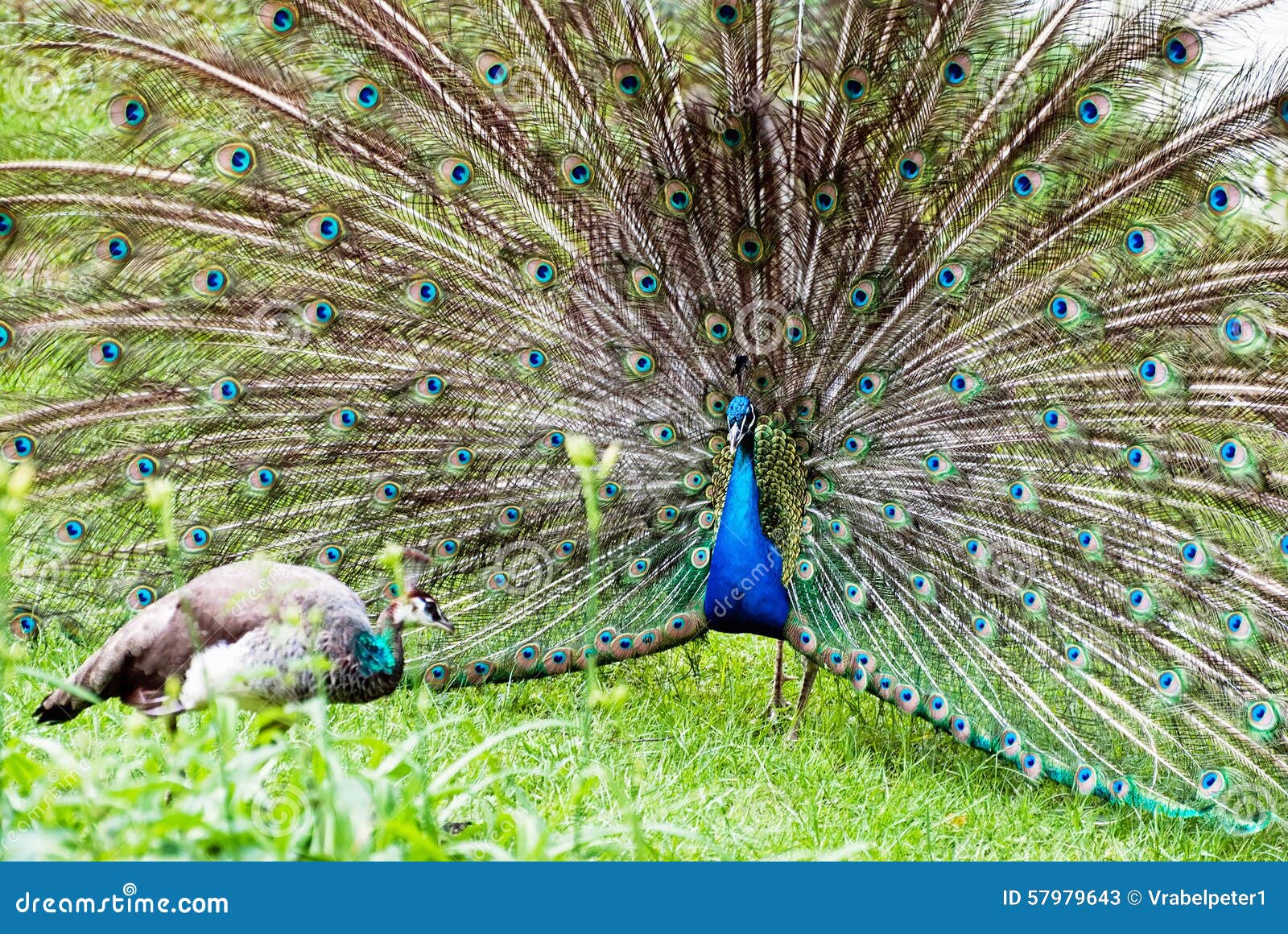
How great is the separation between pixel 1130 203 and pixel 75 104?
4.82 m

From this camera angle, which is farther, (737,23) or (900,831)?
(737,23)

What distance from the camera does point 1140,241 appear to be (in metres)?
3.49

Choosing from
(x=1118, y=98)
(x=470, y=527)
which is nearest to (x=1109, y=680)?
(x=1118, y=98)

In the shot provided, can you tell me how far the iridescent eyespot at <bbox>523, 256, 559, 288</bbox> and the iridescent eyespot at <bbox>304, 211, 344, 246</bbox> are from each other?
0.57 meters


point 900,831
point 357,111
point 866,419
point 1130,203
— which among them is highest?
point 357,111

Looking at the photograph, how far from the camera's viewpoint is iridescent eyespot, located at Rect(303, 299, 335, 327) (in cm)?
370

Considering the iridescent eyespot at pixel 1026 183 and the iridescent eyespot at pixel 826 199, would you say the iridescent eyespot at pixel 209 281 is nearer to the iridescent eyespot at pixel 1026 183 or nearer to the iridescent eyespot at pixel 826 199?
the iridescent eyespot at pixel 826 199

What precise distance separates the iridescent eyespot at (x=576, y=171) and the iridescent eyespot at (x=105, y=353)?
142cm

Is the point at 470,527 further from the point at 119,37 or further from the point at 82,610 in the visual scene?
the point at 119,37

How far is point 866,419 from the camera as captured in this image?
3.98 m

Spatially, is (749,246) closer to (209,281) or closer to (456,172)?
(456,172)

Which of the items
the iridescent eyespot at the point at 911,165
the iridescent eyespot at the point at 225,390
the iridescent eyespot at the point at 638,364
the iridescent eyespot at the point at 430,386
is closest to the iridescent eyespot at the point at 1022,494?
the iridescent eyespot at the point at 911,165

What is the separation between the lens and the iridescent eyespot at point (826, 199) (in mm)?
3721

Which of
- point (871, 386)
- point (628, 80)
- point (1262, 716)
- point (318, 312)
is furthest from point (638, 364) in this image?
point (1262, 716)
